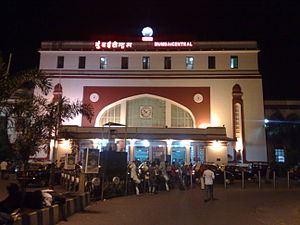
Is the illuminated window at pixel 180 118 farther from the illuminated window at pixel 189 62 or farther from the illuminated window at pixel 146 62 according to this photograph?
the illuminated window at pixel 146 62

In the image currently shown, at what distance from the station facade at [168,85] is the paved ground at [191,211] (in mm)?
19855

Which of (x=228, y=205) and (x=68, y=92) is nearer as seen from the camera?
(x=228, y=205)

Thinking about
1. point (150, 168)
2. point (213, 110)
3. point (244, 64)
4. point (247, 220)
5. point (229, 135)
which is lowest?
point (247, 220)

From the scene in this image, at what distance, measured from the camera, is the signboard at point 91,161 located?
14352 millimetres

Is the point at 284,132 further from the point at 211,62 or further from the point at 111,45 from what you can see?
the point at 111,45

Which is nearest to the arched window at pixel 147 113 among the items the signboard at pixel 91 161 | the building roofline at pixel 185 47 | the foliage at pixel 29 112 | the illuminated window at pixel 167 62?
the illuminated window at pixel 167 62

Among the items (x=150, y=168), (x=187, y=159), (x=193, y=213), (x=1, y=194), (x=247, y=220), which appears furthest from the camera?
(x=187, y=159)

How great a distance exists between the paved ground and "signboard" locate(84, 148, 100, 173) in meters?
1.52

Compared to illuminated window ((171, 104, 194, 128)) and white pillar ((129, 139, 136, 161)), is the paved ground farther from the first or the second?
illuminated window ((171, 104, 194, 128))

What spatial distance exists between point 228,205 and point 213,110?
24.2 metres

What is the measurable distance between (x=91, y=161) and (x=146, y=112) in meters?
22.4

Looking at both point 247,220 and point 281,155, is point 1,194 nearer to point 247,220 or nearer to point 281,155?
point 247,220

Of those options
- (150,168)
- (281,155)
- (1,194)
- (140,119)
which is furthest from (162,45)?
(1,194)

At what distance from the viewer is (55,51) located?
126 ft
